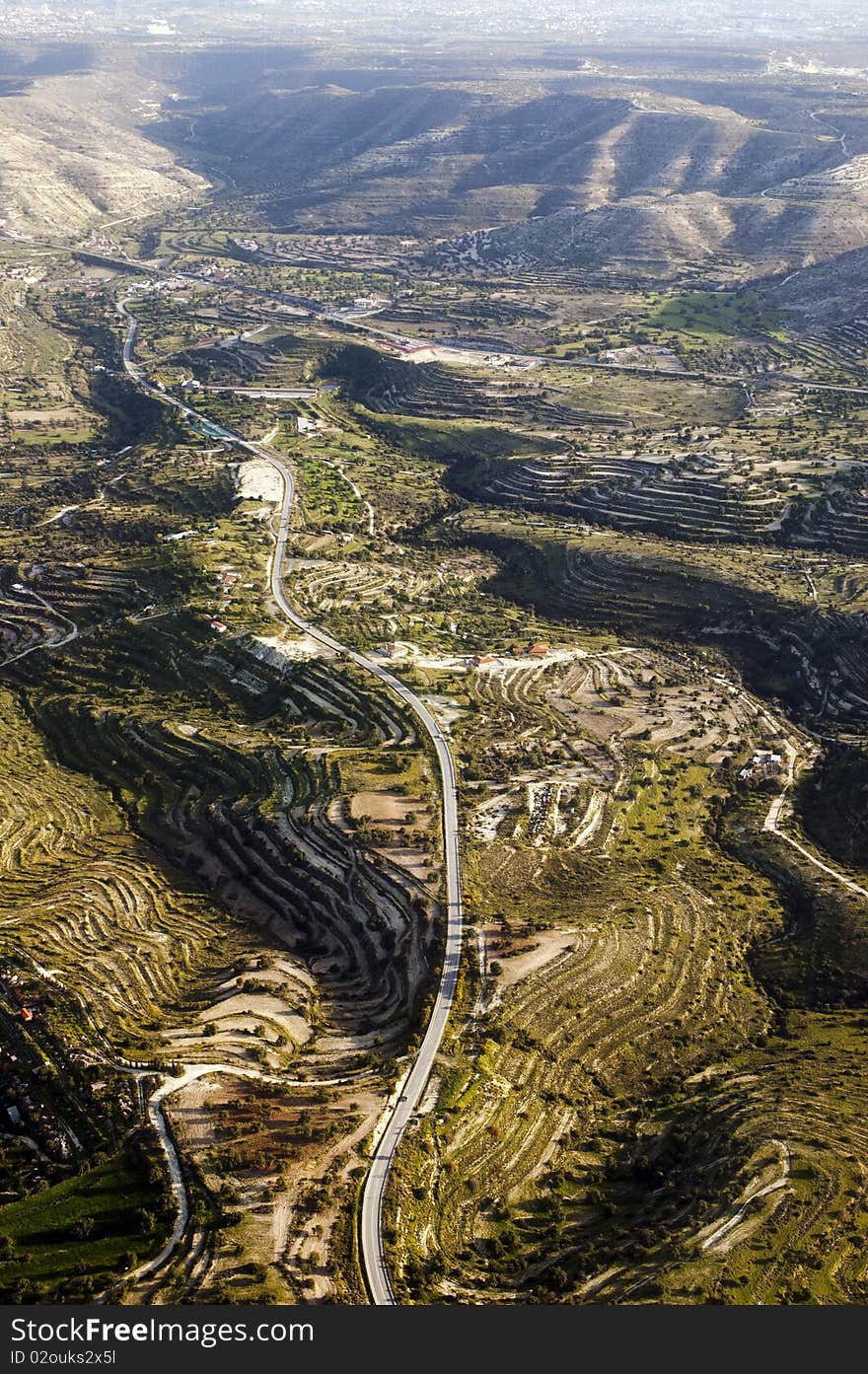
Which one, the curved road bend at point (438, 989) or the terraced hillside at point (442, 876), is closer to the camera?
the curved road bend at point (438, 989)

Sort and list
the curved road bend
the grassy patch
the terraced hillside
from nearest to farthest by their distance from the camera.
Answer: the grassy patch < the curved road bend < the terraced hillside

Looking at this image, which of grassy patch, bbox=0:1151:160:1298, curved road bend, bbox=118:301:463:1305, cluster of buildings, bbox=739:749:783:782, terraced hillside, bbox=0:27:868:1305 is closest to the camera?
grassy patch, bbox=0:1151:160:1298

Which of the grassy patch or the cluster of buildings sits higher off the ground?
the cluster of buildings

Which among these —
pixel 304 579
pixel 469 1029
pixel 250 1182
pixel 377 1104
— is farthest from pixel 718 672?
pixel 250 1182

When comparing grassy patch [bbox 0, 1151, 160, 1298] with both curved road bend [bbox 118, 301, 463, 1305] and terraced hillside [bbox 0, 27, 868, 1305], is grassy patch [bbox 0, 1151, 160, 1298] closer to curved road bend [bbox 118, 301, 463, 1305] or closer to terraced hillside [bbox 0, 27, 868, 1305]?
terraced hillside [bbox 0, 27, 868, 1305]

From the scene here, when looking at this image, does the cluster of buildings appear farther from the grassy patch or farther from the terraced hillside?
the grassy patch

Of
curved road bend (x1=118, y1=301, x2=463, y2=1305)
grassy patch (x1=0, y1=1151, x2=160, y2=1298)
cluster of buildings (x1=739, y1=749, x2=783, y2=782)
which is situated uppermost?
curved road bend (x1=118, y1=301, x2=463, y2=1305)

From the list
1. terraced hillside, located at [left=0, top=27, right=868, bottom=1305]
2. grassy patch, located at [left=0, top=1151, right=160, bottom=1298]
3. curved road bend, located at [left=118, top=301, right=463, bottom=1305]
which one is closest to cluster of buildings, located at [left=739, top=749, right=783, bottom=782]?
terraced hillside, located at [left=0, top=27, right=868, bottom=1305]

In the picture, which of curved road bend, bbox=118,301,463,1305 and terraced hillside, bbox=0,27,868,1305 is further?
terraced hillside, bbox=0,27,868,1305

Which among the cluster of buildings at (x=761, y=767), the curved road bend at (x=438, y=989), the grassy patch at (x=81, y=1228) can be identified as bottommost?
the grassy patch at (x=81, y=1228)

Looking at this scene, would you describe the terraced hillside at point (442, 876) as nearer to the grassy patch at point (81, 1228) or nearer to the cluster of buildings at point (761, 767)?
the grassy patch at point (81, 1228)

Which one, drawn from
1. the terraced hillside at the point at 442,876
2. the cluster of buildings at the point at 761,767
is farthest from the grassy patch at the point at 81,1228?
the cluster of buildings at the point at 761,767
